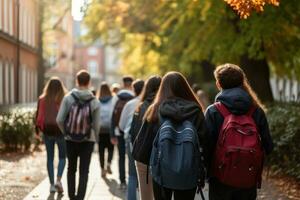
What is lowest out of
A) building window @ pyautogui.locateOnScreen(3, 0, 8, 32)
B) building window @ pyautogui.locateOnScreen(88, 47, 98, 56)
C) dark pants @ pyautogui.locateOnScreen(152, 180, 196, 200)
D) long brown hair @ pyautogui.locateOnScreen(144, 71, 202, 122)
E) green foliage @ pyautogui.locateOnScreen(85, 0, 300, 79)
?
dark pants @ pyautogui.locateOnScreen(152, 180, 196, 200)

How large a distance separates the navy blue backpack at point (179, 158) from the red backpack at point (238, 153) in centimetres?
20

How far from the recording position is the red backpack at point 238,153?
567cm

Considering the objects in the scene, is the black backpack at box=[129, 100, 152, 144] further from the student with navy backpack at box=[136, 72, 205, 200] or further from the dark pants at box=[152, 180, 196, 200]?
the dark pants at box=[152, 180, 196, 200]

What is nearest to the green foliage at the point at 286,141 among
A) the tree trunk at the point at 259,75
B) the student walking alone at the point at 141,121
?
the student walking alone at the point at 141,121

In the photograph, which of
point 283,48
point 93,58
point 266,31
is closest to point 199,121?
point 266,31

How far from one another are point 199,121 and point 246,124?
438 millimetres

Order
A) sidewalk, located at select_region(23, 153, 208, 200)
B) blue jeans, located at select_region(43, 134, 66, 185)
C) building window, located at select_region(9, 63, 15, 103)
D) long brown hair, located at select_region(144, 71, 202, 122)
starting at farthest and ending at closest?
1. building window, located at select_region(9, 63, 15, 103)
2. blue jeans, located at select_region(43, 134, 66, 185)
3. sidewalk, located at select_region(23, 153, 208, 200)
4. long brown hair, located at select_region(144, 71, 202, 122)

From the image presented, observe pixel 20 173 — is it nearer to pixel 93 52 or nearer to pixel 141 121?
pixel 141 121

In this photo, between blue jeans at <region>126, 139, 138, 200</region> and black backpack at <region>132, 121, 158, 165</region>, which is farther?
blue jeans at <region>126, 139, 138, 200</region>

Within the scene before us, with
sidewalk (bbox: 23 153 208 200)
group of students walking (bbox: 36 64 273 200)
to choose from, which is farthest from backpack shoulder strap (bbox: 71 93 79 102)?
group of students walking (bbox: 36 64 273 200)

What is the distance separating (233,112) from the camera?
5.82 metres

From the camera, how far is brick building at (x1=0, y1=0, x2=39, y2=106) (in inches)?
1201

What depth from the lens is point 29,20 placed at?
41.1 m

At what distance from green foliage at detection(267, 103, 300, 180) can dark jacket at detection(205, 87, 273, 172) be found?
5.97m
